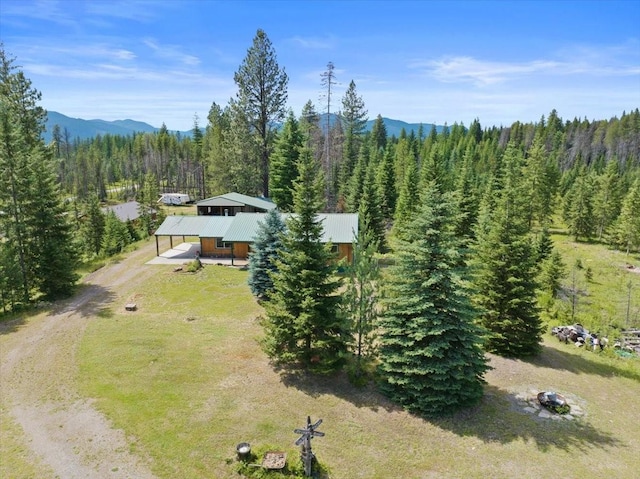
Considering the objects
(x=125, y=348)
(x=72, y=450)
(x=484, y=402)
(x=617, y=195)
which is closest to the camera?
(x=72, y=450)

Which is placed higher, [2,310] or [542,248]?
[542,248]

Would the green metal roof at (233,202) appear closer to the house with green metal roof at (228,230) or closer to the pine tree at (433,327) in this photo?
the house with green metal roof at (228,230)

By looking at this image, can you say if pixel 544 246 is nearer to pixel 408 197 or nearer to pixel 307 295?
pixel 408 197

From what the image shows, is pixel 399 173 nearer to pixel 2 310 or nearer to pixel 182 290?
pixel 182 290

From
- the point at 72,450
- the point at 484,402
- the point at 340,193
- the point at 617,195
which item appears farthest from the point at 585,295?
the point at 72,450

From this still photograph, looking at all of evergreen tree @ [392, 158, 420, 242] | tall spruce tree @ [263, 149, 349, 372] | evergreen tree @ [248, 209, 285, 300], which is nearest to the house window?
evergreen tree @ [248, 209, 285, 300]

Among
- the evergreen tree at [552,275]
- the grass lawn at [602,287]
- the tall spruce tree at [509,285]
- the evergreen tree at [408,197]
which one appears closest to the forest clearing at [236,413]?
the tall spruce tree at [509,285]
